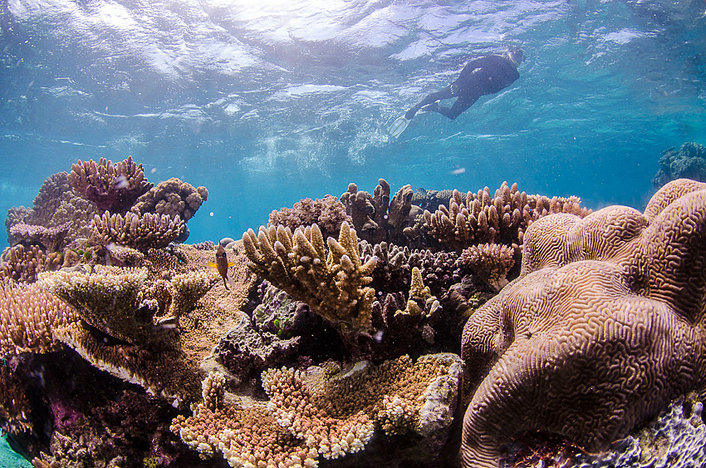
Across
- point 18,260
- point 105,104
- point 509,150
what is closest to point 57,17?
point 105,104

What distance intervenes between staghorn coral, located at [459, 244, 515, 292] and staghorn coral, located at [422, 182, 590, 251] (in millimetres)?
452

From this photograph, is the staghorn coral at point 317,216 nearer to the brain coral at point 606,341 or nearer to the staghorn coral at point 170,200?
the brain coral at point 606,341

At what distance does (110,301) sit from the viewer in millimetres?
→ 2912

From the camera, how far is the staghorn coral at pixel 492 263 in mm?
4121

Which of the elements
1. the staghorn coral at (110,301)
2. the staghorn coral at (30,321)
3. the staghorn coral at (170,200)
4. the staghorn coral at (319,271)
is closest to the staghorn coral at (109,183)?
the staghorn coral at (170,200)

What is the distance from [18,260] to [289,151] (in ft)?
121

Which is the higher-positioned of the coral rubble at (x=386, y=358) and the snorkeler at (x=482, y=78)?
the snorkeler at (x=482, y=78)

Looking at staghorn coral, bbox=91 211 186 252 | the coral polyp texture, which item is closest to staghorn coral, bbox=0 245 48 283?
staghorn coral, bbox=91 211 186 252

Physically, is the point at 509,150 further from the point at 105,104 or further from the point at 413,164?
the point at 105,104

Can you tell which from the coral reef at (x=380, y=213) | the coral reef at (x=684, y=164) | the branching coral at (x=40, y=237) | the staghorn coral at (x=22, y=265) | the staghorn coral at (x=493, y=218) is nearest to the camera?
the staghorn coral at (x=493, y=218)

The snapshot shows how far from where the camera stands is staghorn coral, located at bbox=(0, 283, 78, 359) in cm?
326

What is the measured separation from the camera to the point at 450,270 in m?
4.46

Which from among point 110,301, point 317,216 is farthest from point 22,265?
point 317,216

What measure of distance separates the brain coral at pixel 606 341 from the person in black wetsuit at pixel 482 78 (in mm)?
16458
